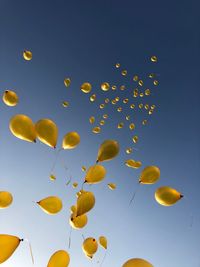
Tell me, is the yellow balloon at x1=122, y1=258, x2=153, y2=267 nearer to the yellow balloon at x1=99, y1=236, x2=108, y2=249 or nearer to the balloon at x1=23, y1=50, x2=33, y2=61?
the yellow balloon at x1=99, y1=236, x2=108, y2=249

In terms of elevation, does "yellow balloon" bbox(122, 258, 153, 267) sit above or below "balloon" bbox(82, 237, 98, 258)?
below

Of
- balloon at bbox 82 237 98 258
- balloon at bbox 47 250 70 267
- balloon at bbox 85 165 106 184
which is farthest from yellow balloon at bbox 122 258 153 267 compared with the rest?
balloon at bbox 85 165 106 184

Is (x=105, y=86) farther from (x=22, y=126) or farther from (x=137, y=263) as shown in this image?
(x=137, y=263)

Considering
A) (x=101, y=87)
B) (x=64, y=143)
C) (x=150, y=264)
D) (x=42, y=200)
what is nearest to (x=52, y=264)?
(x=42, y=200)

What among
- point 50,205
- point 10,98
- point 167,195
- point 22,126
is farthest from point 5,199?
point 167,195

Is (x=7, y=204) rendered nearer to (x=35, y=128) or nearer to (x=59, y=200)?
(x=59, y=200)

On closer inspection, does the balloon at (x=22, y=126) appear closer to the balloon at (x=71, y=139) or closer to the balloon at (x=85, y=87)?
the balloon at (x=71, y=139)

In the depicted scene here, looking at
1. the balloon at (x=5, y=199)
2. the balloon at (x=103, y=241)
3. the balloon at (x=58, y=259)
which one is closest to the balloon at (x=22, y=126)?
the balloon at (x=5, y=199)
